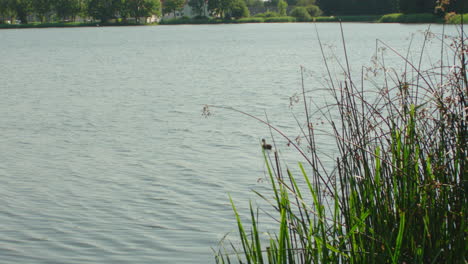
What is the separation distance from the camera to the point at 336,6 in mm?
99438

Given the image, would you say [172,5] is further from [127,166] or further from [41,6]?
[127,166]

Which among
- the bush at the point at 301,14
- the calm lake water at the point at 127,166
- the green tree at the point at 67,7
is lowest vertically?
the bush at the point at 301,14

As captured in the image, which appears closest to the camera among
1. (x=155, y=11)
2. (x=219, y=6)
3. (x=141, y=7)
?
(x=141, y=7)

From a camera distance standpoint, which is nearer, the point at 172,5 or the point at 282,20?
the point at 282,20

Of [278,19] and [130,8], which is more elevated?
[130,8]

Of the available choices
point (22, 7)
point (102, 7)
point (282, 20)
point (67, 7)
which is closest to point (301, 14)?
point (282, 20)

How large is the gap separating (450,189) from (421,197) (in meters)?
0.14

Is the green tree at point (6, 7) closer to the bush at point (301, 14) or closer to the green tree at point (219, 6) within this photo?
the green tree at point (219, 6)

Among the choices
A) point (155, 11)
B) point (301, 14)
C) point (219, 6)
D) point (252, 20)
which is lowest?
point (252, 20)

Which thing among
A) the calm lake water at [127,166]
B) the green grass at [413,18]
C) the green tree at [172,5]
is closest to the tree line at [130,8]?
the green tree at [172,5]

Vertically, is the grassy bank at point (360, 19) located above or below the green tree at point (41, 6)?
below

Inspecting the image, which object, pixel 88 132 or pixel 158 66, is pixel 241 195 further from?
pixel 158 66

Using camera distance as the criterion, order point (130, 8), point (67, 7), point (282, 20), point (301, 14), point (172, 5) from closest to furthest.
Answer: point (301, 14) < point (67, 7) < point (130, 8) < point (282, 20) < point (172, 5)

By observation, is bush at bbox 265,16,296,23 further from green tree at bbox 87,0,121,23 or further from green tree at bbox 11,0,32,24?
green tree at bbox 11,0,32,24
